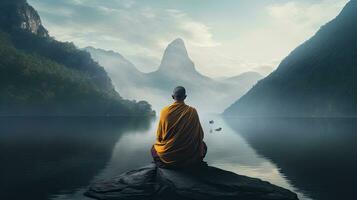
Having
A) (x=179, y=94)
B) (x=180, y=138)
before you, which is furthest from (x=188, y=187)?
(x=179, y=94)

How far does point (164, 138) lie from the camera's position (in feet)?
59.3

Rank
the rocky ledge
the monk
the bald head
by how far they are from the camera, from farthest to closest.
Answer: the bald head → the monk → the rocky ledge

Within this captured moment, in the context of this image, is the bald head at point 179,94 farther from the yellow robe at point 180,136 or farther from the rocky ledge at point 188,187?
the rocky ledge at point 188,187

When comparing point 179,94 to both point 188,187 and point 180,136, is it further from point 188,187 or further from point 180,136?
point 188,187

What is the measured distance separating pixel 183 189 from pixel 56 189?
26.5ft

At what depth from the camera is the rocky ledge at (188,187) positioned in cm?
1656

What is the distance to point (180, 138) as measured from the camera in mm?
17672

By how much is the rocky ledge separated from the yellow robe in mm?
522

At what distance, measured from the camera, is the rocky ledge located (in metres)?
16.6

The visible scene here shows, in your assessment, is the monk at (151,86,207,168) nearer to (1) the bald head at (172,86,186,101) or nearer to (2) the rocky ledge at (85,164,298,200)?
(1) the bald head at (172,86,186,101)

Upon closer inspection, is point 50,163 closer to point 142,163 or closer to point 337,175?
point 142,163

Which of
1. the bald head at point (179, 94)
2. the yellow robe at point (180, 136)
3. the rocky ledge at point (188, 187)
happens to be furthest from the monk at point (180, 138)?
the rocky ledge at point (188, 187)

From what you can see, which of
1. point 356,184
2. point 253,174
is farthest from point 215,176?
point 253,174

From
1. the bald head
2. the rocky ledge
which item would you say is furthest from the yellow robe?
the rocky ledge
